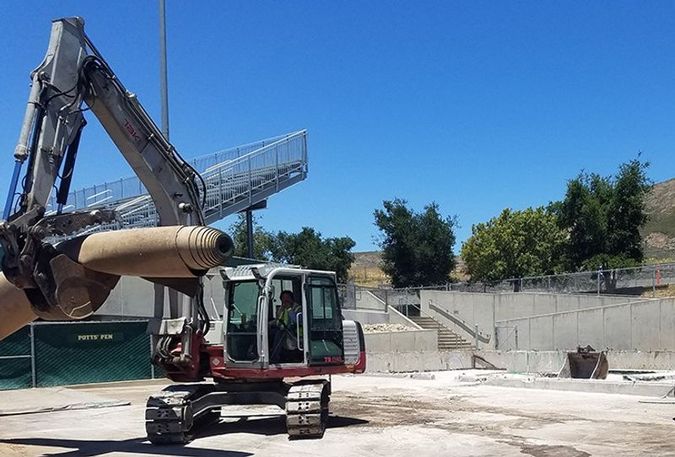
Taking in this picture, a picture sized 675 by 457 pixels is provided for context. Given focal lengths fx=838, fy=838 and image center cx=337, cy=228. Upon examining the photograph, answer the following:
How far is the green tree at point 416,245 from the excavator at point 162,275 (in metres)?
54.6

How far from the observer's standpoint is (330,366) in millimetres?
14977

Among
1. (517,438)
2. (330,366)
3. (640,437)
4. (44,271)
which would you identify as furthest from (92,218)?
(640,437)

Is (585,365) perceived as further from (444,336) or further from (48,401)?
(444,336)

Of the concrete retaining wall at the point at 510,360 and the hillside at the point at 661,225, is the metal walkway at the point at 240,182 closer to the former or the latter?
the concrete retaining wall at the point at 510,360

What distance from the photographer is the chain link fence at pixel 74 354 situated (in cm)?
2600

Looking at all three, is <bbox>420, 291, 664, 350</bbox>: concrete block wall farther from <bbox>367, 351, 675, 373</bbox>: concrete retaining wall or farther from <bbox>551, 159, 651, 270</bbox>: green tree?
<bbox>551, 159, 651, 270</bbox>: green tree

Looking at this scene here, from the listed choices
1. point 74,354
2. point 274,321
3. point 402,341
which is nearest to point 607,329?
point 402,341

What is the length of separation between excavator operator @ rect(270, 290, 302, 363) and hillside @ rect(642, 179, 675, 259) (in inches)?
3825

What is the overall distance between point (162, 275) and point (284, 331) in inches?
167

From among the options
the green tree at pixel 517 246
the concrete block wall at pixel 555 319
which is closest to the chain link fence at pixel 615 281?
the concrete block wall at pixel 555 319

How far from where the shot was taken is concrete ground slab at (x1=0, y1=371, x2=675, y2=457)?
12.9 metres

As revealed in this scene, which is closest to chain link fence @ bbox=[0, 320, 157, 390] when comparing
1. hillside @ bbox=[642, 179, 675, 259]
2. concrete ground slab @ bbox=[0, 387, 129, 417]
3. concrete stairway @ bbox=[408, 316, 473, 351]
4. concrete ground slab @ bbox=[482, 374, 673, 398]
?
concrete ground slab @ bbox=[0, 387, 129, 417]

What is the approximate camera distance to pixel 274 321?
14.5 metres

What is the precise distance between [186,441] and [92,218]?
431cm
